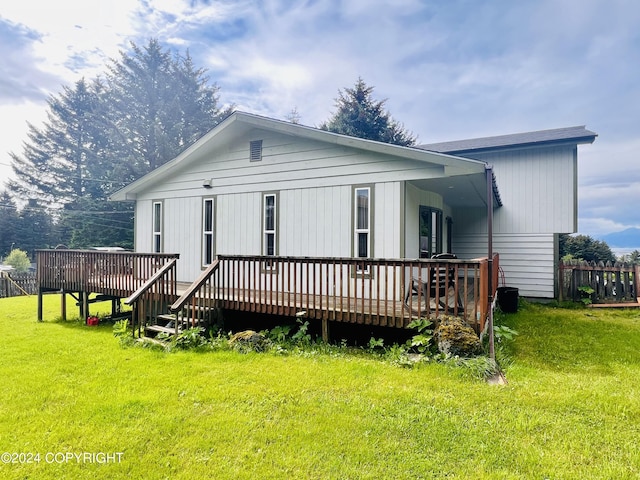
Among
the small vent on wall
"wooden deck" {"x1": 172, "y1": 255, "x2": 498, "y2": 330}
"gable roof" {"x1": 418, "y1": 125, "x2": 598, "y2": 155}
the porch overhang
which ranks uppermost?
"gable roof" {"x1": 418, "y1": 125, "x2": 598, "y2": 155}

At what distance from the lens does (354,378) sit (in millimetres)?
4383

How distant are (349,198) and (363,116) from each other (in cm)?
1852

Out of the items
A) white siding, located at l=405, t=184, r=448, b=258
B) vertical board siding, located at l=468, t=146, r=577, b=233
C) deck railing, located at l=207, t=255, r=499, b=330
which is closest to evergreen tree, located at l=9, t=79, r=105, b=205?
deck railing, located at l=207, t=255, r=499, b=330

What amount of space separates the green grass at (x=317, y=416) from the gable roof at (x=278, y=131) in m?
3.29

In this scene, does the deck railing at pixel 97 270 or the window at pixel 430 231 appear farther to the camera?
the window at pixel 430 231

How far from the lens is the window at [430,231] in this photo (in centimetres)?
827

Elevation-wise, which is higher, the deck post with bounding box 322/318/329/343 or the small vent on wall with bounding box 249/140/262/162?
the small vent on wall with bounding box 249/140/262/162

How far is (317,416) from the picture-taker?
3.43m

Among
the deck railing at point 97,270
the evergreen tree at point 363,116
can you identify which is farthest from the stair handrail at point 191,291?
the evergreen tree at point 363,116

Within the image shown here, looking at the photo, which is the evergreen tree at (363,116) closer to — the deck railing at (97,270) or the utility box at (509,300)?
the utility box at (509,300)

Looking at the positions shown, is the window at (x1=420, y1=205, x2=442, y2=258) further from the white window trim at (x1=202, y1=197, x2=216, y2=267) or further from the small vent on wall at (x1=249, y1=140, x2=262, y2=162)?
the white window trim at (x1=202, y1=197, x2=216, y2=267)

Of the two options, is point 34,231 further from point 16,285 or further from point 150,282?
point 150,282

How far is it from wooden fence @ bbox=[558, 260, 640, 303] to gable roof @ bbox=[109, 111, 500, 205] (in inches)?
137

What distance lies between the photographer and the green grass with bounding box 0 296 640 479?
2.70 metres
